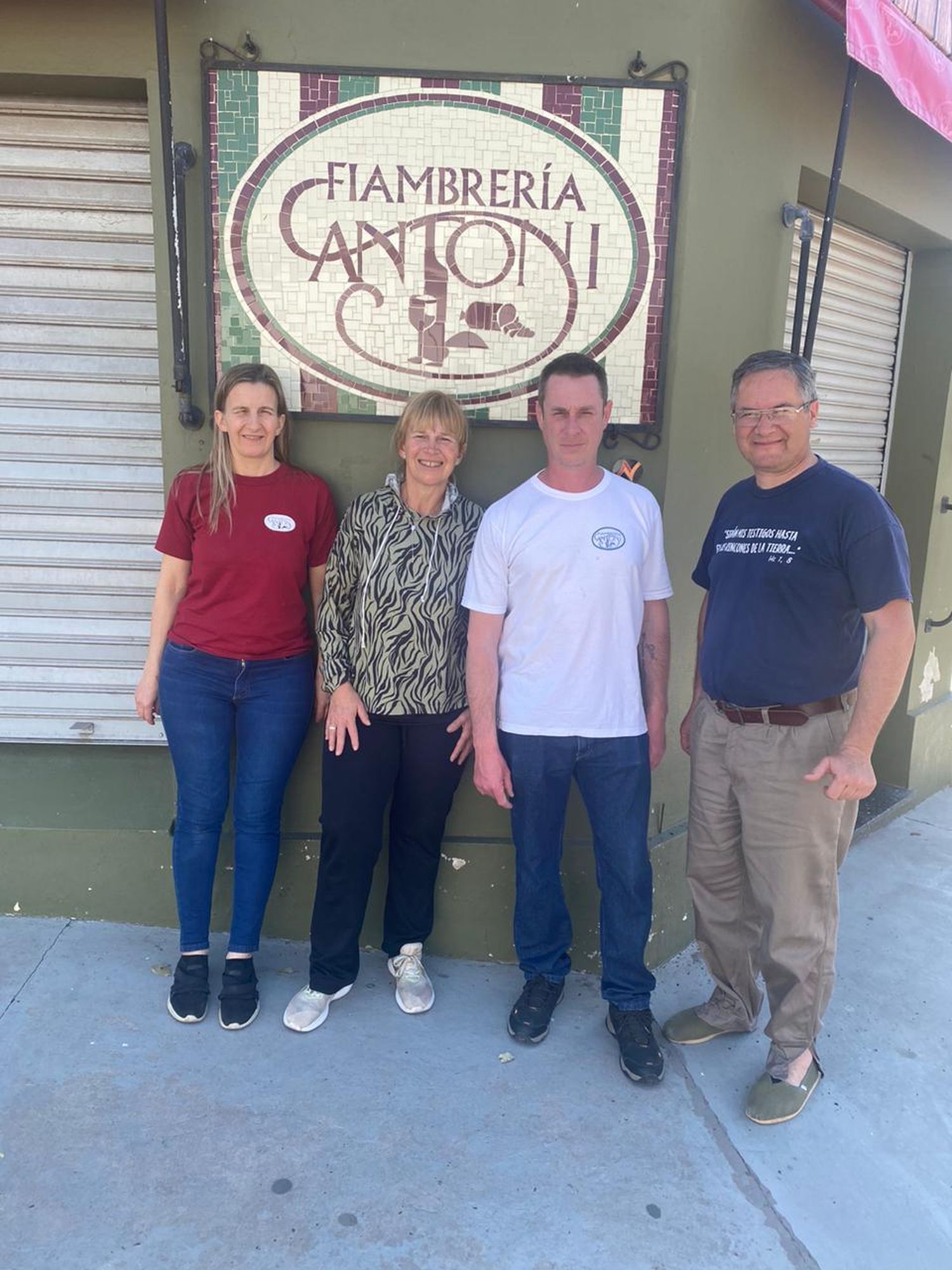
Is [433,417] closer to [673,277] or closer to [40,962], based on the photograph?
[673,277]

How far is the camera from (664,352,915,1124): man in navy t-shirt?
2266mm

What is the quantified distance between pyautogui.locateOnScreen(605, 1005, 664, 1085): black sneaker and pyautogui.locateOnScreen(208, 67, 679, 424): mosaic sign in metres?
1.91

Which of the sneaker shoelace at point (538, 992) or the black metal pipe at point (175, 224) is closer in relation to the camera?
the black metal pipe at point (175, 224)

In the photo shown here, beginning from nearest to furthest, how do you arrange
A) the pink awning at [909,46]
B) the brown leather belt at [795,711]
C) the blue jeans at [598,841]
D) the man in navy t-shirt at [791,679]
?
the man in navy t-shirt at [791,679] → the brown leather belt at [795,711] → the blue jeans at [598,841] → the pink awning at [909,46]

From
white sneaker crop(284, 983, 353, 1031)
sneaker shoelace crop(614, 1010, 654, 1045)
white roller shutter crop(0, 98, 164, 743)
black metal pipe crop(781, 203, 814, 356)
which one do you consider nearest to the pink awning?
black metal pipe crop(781, 203, 814, 356)

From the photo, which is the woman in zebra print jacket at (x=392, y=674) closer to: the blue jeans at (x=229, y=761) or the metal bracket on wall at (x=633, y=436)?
the blue jeans at (x=229, y=761)

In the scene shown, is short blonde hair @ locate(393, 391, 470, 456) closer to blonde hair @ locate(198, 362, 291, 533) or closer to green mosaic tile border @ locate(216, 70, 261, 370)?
blonde hair @ locate(198, 362, 291, 533)

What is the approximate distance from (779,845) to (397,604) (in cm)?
129

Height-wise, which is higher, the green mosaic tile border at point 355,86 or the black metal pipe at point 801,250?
the green mosaic tile border at point 355,86

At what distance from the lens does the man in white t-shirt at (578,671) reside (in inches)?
100

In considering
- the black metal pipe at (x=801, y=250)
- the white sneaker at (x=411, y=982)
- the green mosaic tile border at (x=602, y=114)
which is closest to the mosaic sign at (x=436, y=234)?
the green mosaic tile border at (x=602, y=114)

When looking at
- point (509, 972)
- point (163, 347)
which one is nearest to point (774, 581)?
point (509, 972)

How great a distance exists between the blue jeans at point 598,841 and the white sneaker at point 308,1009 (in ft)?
2.18

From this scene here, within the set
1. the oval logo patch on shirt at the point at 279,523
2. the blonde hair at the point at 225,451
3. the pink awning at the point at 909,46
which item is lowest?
the oval logo patch on shirt at the point at 279,523
